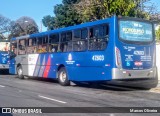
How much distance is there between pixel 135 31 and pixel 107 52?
1621 mm

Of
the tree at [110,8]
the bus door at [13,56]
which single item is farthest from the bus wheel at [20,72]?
the tree at [110,8]

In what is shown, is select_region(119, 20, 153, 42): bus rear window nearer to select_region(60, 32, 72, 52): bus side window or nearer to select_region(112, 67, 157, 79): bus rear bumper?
select_region(112, 67, 157, 79): bus rear bumper

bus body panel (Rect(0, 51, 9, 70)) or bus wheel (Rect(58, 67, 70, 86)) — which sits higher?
bus body panel (Rect(0, 51, 9, 70))

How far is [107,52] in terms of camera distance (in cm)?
1421

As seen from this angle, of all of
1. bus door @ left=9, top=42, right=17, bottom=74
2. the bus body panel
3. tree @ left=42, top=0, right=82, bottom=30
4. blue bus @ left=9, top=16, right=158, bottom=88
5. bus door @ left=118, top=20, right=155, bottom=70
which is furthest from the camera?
tree @ left=42, top=0, right=82, bottom=30

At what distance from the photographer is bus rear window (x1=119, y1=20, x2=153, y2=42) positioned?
1429cm

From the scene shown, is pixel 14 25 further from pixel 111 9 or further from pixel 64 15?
pixel 111 9

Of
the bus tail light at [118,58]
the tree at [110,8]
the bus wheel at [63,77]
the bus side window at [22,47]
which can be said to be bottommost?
the bus wheel at [63,77]

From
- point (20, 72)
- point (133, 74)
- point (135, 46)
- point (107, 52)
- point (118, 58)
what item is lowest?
point (20, 72)

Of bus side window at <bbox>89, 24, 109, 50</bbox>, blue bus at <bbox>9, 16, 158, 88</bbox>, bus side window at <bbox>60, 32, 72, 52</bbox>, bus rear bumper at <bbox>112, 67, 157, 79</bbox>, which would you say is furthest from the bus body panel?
bus rear bumper at <bbox>112, 67, 157, 79</bbox>

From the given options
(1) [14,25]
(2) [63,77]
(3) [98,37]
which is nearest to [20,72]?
(2) [63,77]

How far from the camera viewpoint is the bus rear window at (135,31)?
14.3m

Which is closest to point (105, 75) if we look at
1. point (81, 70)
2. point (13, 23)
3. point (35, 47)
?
point (81, 70)

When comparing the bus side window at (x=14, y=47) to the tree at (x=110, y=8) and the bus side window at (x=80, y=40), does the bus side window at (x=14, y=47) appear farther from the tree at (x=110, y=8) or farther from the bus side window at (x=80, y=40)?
the bus side window at (x=80, y=40)
